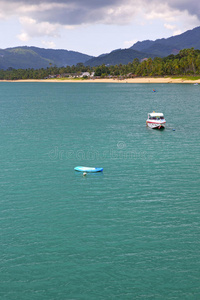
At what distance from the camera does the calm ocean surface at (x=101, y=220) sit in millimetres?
29062

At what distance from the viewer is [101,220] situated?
40.2 metres

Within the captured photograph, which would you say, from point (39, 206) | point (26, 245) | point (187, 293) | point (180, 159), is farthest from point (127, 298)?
point (180, 159)

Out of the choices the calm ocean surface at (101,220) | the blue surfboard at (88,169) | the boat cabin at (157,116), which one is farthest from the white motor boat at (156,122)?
the blue surfboard at (88,169)

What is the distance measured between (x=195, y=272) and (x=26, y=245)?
1687 centimetres

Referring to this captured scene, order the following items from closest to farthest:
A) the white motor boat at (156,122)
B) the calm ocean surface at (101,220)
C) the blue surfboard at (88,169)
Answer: the calm ocean surface at (101,220) → the blue surfboard at (88,169) → the white motor boat at (156,122)

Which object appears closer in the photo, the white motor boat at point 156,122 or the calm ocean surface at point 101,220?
the calm ocean surface at point 101,220

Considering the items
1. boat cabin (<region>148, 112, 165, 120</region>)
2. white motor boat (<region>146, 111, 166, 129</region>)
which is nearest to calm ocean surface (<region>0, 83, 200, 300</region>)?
white motor boat (<region>146, 111, 166, 129</region>)

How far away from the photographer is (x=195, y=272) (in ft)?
99.5

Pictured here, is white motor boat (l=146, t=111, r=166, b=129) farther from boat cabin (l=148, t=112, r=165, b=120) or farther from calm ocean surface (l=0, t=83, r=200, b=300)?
calm ocean surface (l=0, t=83, r=200, b=300)

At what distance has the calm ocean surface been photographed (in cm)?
2906

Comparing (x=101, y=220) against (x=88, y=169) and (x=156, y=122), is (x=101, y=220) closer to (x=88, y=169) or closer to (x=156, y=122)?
(x=88, y=169)

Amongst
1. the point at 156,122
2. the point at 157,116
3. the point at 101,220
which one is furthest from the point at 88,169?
the point at 157,116

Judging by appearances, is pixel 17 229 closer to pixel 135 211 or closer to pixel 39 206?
pixel 39 206

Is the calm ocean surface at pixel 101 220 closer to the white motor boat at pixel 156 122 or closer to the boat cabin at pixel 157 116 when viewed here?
the white motor boat at pixel 156 122
